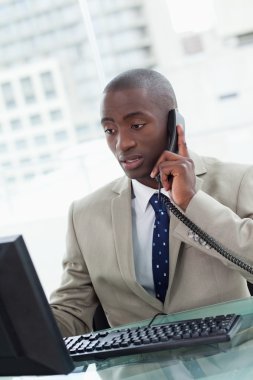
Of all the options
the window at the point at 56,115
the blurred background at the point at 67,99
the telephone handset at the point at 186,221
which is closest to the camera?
the telephone handset at the point at 186,221

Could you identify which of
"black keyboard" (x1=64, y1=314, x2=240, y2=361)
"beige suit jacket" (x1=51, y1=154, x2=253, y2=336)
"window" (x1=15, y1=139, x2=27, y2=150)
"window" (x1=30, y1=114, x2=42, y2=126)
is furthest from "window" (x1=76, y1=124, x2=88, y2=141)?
"black keyboard" (x1=64, y1=314, x2=240, y2=361)

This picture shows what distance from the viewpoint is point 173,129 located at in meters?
1.46

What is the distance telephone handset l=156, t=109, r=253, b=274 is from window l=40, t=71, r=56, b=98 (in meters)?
3.43

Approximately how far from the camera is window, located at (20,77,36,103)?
4.70 m

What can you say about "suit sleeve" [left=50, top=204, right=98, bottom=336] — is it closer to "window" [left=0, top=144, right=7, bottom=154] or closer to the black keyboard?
the black keyboard

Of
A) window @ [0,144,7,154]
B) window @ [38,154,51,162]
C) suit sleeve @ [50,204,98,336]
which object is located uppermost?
window @ [0,144,7,154]

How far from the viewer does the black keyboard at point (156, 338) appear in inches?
43.5

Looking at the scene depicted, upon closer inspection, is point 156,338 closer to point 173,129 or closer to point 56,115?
point 173,129

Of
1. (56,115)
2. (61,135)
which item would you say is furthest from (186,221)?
(56,115)

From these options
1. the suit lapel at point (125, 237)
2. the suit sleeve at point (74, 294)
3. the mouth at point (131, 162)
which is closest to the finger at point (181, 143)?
the mouth at point (131, 162)

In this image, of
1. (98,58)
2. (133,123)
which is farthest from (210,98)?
(133,123)

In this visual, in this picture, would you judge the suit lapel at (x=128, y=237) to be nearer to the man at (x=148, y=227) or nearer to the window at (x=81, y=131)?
the man at (x=148, y=227)

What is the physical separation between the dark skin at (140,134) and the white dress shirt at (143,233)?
0.12m

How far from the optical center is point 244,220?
4.47ft
